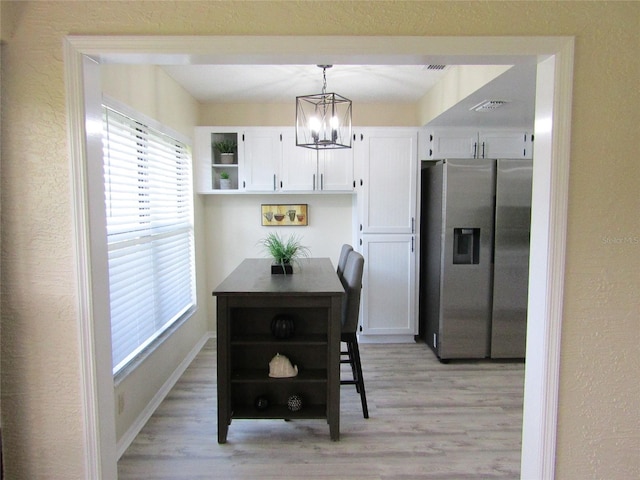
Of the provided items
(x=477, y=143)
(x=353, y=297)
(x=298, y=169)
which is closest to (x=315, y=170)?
(x=298, y=169)

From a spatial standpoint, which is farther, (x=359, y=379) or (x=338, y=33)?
(x=359, y=379)

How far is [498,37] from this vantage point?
149 cm

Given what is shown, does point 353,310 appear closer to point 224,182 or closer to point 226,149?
point 224,182

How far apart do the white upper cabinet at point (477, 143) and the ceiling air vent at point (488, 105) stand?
0.71 m

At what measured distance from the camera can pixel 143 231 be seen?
2.71m

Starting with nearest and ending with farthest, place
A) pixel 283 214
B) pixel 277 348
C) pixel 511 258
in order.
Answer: pixel 277 348 → pixel 511 258 → pixel 283 214

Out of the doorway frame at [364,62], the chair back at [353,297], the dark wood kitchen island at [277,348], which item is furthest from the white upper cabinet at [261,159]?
the doorway frame at [364,62]

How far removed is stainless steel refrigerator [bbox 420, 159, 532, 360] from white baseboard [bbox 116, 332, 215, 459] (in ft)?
7.58

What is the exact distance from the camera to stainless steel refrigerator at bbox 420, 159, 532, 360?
3.48 meters

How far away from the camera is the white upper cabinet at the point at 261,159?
3.90 meters

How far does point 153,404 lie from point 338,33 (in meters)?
2.64

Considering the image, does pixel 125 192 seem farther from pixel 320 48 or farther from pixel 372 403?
pixel 372 403

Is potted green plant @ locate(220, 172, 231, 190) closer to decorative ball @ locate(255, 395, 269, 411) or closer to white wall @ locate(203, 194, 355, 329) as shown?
white wall @ locate(203, 194, 355, 329)

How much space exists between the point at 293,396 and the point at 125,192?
5.44 ft
